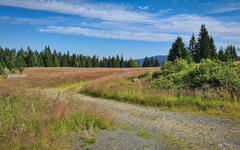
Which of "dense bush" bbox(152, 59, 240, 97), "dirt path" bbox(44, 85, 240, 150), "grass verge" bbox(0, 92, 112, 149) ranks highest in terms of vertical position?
"dense bush" bbox(152, 59, 240, 97)

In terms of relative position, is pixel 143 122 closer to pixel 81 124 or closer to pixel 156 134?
pixel 156 134

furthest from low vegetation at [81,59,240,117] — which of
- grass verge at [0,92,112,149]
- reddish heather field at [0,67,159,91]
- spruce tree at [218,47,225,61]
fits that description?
spruce tree at [218,47,225,61]

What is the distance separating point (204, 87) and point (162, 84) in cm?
345

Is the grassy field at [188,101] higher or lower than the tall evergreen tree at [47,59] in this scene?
lower

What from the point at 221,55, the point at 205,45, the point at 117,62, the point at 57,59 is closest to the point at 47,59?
the point at 57,59

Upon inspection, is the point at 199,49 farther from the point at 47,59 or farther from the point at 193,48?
the point at 47,59

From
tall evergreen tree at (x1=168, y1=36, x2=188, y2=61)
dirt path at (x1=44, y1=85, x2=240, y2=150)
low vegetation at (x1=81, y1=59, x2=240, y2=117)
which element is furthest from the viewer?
tall evergreen tree at (x1=168, y1=36, x2=188, y2=61)

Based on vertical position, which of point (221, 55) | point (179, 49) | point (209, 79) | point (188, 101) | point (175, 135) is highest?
point (179, 49)

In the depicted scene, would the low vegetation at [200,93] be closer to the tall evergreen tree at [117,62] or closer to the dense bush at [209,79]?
the dense bush at [209,79]

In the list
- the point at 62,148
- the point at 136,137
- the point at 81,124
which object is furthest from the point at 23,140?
the point at 136,137

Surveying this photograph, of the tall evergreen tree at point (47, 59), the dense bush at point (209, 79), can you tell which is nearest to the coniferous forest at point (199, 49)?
the dense bush at point (209, 79)

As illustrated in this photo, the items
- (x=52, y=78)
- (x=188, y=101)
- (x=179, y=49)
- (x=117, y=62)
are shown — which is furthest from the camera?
(x=117, y=62)

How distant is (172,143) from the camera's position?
4543mm

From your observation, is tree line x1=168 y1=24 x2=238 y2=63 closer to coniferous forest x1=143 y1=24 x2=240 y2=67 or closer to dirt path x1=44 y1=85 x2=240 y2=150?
coniferous forest x1=143 y1=24 x2=240 y2=67
